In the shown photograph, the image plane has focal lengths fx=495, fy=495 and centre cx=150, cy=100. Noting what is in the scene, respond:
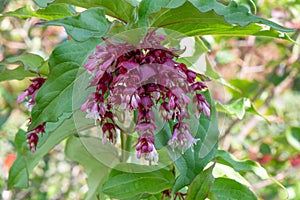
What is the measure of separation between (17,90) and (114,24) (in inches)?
74.5

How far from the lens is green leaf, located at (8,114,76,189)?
3.08 ft

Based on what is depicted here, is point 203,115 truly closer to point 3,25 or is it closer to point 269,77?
point 269,77

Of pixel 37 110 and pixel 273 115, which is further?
pixel 273 115

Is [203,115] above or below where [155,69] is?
below

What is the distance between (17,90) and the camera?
251 centimetres

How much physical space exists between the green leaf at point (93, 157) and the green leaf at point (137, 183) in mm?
125

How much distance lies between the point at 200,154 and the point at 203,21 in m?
0.21

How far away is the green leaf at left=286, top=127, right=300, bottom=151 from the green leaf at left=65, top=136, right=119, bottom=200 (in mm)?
1127

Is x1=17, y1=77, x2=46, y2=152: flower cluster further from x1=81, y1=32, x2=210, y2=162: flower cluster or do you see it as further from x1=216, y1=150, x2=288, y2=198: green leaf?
x1=216, y1=150, x2=288, y2=198: green leaf

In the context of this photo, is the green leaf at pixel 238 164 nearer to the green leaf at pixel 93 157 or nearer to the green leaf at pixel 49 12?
the green leaf at pixel 93 157

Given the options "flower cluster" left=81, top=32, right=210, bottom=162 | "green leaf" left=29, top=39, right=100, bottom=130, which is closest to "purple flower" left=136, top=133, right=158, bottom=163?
"flower cluster" left=81, top=32, right=210, bottom=162

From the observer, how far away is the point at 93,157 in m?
1.06

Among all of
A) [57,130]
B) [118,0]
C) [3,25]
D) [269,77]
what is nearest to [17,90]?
[3,25]

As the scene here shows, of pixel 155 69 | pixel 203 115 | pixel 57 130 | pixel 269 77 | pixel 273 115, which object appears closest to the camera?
pixel 155 69
